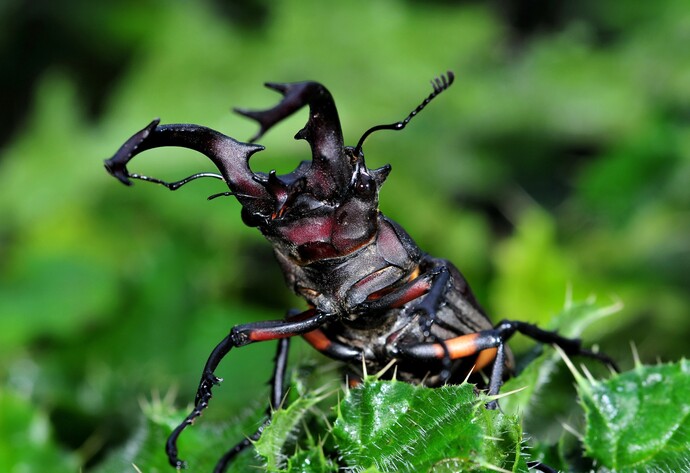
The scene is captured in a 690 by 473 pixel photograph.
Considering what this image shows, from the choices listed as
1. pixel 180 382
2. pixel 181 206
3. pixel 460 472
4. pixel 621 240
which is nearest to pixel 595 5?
pixel 621 240

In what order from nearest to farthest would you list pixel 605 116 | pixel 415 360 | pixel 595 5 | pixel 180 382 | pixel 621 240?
pixel 415 360
pixel 180 382
pixel 621 240
pixel 605 116
pixel 595 5

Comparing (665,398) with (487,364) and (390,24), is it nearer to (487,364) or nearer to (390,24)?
(487,364)

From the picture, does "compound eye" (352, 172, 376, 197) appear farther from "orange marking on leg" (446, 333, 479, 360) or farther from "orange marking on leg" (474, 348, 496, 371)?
"orange marking on leg" (474, 348, 496, 371)

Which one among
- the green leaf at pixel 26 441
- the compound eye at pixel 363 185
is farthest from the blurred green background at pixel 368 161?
the compound eye at pixel 363 185

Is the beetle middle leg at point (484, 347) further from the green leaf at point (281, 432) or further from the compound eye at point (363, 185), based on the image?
the compound eye at point (363, 185)

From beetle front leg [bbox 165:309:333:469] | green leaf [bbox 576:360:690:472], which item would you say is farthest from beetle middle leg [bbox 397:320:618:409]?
beetle front leg [bbox 165:309:333:469]

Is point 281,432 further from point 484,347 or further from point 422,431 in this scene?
point 484,347
